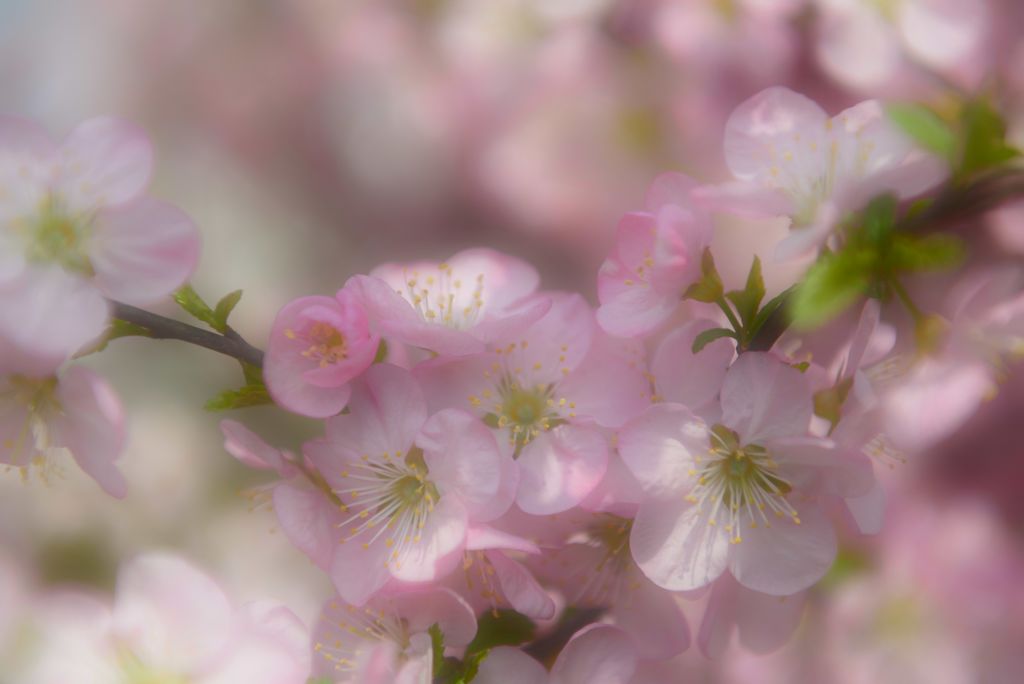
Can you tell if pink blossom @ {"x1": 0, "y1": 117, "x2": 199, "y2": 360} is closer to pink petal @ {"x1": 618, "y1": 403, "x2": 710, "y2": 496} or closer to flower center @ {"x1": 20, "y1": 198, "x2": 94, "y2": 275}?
flower center @ {"x1": 20, "y1": 198, "x2": 94, "y2": 275}

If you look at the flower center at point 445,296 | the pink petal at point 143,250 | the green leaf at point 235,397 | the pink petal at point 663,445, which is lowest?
the pink petal at point 663,445

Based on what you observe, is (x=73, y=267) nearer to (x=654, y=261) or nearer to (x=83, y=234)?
(x=83, y=234)

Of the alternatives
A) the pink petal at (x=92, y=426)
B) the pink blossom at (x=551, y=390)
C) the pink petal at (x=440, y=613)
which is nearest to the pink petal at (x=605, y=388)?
the pink blossom at (x=551, y=390)

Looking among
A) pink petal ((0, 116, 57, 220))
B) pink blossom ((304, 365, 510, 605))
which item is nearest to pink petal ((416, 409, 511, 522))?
pink blossom ((304, 365, 510, 605))

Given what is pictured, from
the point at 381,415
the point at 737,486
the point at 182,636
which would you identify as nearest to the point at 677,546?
the point at 737,486

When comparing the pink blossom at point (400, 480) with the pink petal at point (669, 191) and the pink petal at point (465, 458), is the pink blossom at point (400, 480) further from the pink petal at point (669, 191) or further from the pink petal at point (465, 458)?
the pink petal at point (669, 191)
